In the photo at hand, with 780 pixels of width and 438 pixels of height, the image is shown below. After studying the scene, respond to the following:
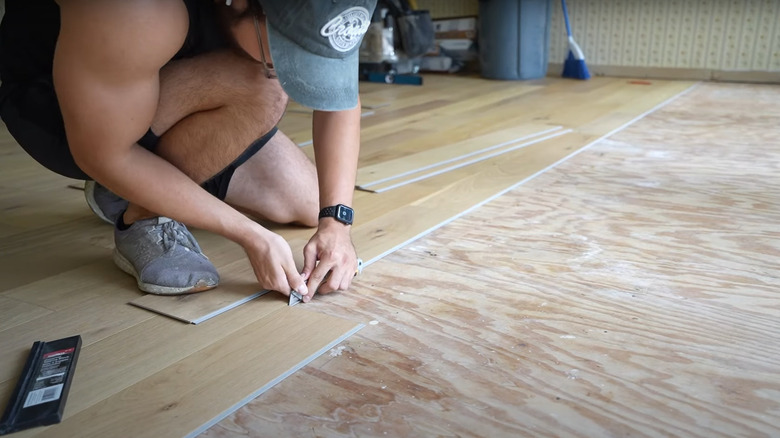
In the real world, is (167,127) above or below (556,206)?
above

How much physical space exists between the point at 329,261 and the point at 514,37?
3828 millimetres

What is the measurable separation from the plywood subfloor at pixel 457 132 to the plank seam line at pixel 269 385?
9.9 inches

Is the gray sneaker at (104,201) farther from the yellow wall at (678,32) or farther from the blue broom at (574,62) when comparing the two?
the yellow wall at (678,32)

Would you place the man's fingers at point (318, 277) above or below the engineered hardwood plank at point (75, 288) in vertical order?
above

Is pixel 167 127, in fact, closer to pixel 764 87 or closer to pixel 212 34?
pixel 212 34

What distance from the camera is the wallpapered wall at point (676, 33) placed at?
4.34m

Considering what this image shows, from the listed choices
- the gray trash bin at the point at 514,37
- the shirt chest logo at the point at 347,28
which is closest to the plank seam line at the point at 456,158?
the shirt chest logo at the point at 347,28

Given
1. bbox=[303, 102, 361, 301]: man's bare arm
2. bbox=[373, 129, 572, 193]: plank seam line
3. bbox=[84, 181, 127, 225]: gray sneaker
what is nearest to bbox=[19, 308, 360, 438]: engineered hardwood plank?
bbox=[303, 102, 361, 301]: man's bare arm

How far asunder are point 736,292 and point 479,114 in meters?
2.19

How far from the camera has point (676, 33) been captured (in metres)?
4.59

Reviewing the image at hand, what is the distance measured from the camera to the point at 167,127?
4.27 feet

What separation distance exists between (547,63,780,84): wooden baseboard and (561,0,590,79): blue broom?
210 millimetres

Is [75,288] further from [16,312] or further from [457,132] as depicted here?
[457,132]

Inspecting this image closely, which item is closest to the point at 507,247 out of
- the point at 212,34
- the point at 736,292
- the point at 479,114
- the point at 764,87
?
the point at 736,292
